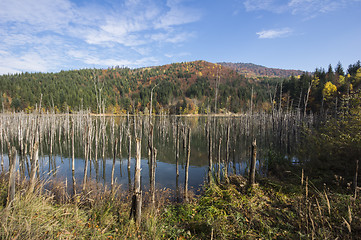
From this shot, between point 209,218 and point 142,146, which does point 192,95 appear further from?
point 209,218

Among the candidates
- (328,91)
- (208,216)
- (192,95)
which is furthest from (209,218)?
(192,95)

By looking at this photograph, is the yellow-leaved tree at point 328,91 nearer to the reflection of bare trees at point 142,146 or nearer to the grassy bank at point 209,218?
the reflection of bare trees at point 142,146

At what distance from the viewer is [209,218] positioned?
5488 mm

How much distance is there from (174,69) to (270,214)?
188 m

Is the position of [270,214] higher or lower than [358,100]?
lower

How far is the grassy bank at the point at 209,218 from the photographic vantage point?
3497 millimetres

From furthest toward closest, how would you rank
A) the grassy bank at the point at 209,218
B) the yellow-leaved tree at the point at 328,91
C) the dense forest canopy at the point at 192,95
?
the yellow-leaved tree at the point at 328,91
the dense forest canopy at the point at 192,95
the grassy bank at the point at 209,218

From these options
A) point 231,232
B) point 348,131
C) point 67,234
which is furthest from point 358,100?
point 67,234

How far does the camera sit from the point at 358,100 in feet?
26.6

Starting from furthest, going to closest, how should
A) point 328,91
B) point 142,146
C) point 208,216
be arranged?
point 328,91 → point 142,146 → point 208,216

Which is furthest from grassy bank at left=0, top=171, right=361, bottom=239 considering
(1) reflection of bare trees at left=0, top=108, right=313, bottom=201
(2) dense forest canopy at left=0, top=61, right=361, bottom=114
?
(2) dense forest canopy at left=0, top=61, right=361, bottom=114

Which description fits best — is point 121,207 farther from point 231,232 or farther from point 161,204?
point 231,232

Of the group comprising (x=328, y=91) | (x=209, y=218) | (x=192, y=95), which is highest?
(x=192, y=95)

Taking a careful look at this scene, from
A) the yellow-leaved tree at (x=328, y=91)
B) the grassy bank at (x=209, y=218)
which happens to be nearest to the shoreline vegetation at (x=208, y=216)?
the grassy bank at (x=209, y=218)
